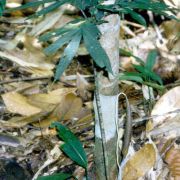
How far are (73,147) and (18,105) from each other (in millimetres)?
383

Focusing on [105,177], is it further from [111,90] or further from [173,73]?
[173,73]

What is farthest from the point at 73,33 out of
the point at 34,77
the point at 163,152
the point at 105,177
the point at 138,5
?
the point at 34,77

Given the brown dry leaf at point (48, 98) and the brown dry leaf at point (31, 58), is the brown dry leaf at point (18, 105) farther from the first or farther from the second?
the brown dry leaf at point (31, 58)

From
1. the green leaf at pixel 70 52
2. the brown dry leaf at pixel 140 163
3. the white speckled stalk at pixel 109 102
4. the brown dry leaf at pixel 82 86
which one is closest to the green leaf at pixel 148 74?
the brown dry leaf at pixel 82 86

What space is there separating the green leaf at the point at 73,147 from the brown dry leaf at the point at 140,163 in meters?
0.16

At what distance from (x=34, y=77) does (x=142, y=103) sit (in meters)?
0.52

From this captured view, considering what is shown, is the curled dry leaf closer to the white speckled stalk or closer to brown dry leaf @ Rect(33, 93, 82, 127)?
the white speckled stalk

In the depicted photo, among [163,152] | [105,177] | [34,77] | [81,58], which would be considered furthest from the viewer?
[81,58]

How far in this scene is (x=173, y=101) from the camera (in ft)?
5.73

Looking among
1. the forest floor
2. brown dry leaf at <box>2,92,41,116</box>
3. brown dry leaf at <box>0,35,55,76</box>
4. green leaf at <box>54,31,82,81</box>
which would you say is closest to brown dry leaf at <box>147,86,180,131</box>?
the forest floor

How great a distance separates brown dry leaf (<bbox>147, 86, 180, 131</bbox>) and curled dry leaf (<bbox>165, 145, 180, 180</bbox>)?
14 cm

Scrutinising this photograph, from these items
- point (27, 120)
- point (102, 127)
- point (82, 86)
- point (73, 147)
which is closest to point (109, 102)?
point (102, 127)

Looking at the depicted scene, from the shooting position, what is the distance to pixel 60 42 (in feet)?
3.47

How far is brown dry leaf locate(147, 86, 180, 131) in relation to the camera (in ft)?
5.63
